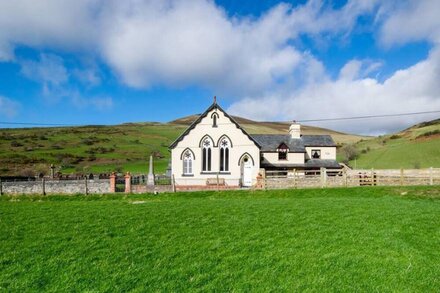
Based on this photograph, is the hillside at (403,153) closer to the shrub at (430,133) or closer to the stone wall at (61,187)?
the shrub at (430,133)

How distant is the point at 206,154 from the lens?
1594 inches

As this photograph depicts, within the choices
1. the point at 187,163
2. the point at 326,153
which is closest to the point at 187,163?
the point at 187,163

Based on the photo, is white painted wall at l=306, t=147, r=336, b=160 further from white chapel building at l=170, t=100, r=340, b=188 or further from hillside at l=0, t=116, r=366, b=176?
hillside at l=0, t=116, r=366, b=176

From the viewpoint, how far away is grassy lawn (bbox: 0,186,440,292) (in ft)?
23.7

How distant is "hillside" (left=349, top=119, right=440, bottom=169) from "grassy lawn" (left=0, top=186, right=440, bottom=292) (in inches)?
1976

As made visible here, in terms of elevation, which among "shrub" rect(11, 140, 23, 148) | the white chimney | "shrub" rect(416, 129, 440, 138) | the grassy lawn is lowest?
the grassy lawn

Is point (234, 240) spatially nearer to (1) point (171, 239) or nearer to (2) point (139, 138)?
(1) point (171, 239)

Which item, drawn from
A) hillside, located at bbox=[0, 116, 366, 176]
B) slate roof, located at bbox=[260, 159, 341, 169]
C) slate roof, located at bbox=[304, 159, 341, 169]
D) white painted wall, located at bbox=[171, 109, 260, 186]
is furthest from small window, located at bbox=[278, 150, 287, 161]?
hillside, located at bbox=[0, 116, 366, 176]

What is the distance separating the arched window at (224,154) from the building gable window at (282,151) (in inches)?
318

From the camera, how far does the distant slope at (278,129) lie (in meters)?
114

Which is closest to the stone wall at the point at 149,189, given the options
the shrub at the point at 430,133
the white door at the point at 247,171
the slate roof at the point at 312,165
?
the white door at the point at 247,171

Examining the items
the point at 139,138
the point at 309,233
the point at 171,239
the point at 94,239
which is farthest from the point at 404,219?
the point at 139,138

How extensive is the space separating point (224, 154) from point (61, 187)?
16565 mm

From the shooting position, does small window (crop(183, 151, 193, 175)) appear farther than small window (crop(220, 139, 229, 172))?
No
